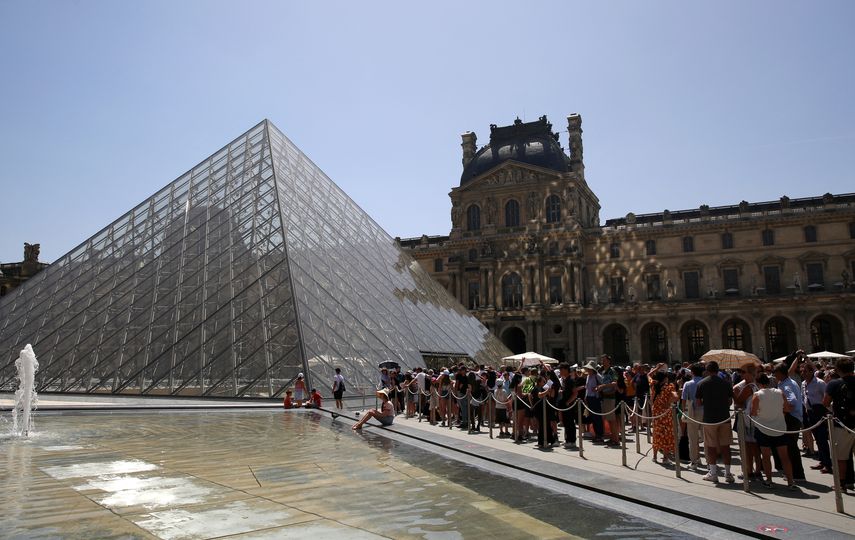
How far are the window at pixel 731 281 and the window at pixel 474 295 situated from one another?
18.7 m

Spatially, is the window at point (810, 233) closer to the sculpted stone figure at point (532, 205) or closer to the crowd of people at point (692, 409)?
the sculpted stone figure at point (532, 205)

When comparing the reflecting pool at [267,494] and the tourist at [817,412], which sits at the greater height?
the tourist at [817,412]

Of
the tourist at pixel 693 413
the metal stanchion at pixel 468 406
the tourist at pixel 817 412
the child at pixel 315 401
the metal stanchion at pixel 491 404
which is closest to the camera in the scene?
the tourist at pixel 817 412

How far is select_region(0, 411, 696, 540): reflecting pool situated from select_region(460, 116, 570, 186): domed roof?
1852 inches

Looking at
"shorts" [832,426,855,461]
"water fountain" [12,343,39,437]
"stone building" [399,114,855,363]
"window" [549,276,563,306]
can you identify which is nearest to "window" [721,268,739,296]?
"stone building" [399,114,855,363]

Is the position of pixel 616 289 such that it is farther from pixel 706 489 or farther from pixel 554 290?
pixel 706 489

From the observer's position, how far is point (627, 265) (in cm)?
4972

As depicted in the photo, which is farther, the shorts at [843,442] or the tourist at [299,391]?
the tourist at [299,391]

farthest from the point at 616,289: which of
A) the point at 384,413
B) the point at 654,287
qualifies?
the point at 384,413

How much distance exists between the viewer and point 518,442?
9906 millimetres

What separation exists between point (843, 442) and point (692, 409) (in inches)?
72.9

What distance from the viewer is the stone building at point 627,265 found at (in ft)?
147

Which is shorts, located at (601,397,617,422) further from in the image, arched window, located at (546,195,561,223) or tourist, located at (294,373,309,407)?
arched window, located at (546,195,561,223)

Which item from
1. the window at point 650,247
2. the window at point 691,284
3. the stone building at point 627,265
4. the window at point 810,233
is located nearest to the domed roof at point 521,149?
the stone building at point 627,265
